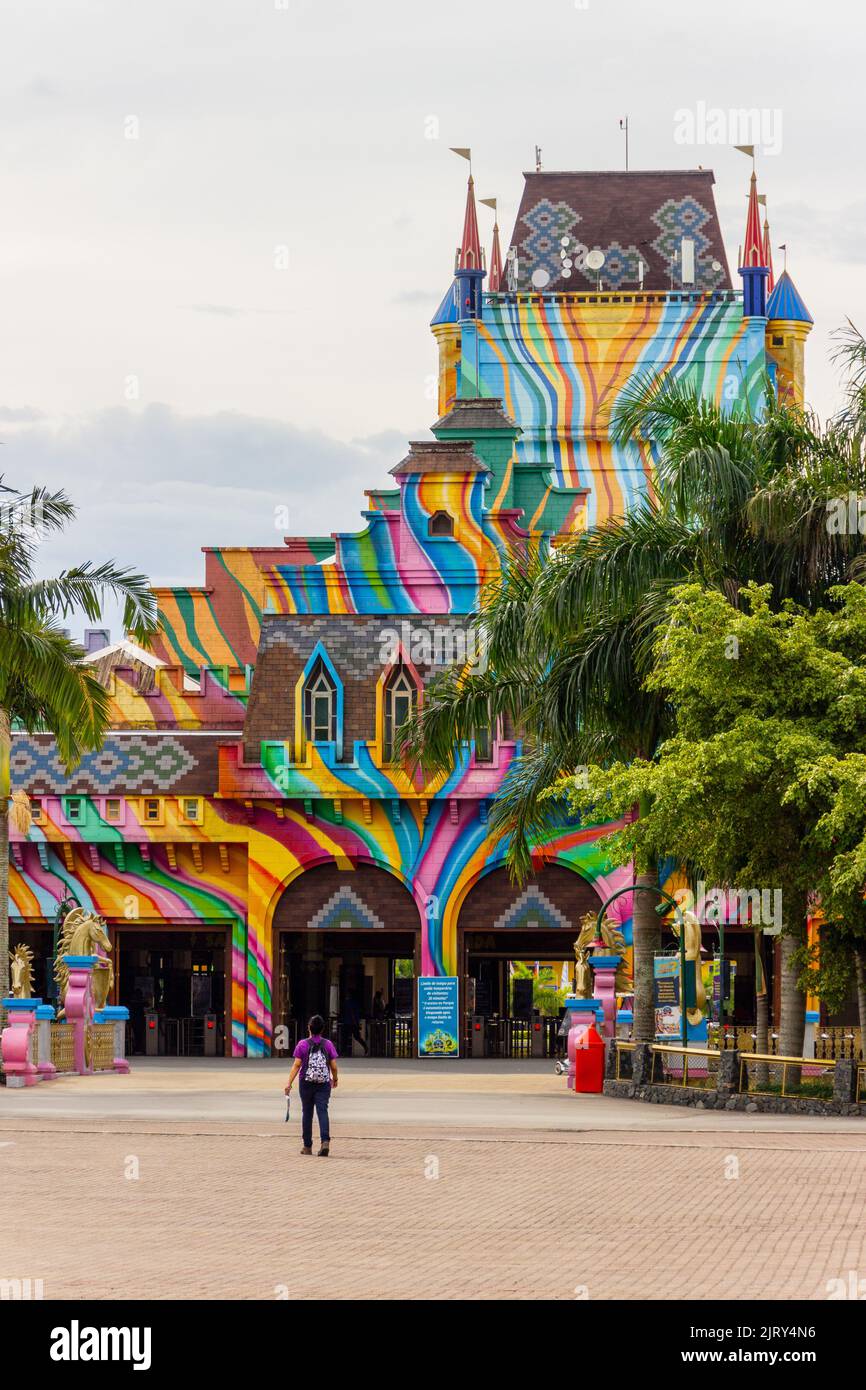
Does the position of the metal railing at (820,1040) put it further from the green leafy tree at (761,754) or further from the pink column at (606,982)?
the green leafy tree at (761,754)

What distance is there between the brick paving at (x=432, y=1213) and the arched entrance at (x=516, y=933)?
67.1ft

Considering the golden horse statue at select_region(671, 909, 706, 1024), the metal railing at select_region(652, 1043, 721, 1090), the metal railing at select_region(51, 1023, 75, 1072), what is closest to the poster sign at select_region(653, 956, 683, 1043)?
the metal railing at select_region(652, 1043, 721, 1090)

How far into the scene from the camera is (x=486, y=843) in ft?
148

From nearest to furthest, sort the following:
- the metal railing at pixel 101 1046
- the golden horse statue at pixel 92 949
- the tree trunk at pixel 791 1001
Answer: the tree trunk at pixel 791 1001 → the metal railing at pixel 101 1046 → the golden horse statue at pixel 92 949

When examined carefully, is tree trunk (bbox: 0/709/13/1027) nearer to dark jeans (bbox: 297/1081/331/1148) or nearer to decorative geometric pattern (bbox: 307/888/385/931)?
dark jeans (bbox: 297/1081/331/1148)

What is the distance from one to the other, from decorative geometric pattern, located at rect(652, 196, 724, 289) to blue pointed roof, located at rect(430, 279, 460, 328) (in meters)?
5.39

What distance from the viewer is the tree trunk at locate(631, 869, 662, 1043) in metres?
31.9

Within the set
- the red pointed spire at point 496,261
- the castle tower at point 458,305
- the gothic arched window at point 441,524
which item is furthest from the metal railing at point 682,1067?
the red pointed spire at point 496,261

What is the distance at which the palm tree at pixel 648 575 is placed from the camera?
28844 mm

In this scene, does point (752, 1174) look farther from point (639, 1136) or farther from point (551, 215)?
point (551, 215)

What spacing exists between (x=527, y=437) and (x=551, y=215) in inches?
299

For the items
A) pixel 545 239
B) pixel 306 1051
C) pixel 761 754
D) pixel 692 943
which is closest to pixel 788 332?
pixel 545 239

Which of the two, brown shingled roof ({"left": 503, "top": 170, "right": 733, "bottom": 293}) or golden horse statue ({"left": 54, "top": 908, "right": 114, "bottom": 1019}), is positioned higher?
brown shingled roof ({"left": 503, "top": 170, "right": 733, "bottom": 293})

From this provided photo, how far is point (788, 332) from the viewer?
59.3 metres
